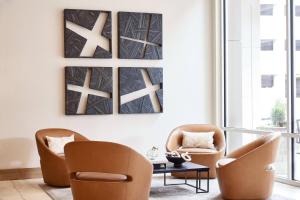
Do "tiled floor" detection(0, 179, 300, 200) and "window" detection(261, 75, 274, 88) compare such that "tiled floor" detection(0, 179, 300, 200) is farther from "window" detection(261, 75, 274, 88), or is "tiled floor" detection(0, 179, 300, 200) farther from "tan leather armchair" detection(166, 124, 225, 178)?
"window" detection(261, 75, 274, 88)

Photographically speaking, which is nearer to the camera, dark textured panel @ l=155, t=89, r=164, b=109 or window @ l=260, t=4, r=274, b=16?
window @ l=260, t=4, r=274, b=16

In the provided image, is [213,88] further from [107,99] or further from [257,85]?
[107,99]

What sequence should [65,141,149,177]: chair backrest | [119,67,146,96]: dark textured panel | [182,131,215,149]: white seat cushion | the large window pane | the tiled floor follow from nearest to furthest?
1. [65,141,149,177]: chair backrest
2. the tiled floor
3. the large window pane
4. [182,131,215,149]: white seat cushion
5. [119,67,146,96]: dark textured panel

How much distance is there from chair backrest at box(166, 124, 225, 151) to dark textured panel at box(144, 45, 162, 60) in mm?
1263

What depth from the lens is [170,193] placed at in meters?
6.51

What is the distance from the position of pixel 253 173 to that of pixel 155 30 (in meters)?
3.49

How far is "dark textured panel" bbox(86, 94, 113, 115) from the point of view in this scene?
809 centimetres

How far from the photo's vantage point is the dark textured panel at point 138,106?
27.2 ft

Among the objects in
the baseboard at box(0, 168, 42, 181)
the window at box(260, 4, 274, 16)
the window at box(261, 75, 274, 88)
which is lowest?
the baseboard at box(0, 168, 42, 181)

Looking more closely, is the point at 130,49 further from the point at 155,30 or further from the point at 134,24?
the point at 155,30

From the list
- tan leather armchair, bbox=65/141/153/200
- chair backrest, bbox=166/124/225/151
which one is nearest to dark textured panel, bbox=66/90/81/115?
chair backrest, bbox=166/124/225/151

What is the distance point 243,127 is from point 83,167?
3823 mm

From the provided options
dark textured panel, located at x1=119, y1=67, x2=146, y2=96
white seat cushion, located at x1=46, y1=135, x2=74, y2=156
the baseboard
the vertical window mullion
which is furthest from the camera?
dark textured panel, located at x1=119, y1=67, x2=146, y2=96

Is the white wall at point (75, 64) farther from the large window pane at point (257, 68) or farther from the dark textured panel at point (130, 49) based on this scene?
the large window pane at point (257, 68)
